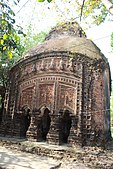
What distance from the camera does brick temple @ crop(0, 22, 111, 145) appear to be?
955 cm

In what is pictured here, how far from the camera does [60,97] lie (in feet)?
33.2

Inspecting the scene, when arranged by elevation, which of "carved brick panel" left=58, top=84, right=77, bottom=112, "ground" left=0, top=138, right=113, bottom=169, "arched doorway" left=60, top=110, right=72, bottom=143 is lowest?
"ground" left=0, top=138, right=113, bottom=169

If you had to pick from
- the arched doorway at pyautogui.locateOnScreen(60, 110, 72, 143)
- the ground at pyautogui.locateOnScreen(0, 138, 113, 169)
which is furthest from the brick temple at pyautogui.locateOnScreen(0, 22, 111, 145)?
the ground at pyautogui.locateOnScreen(0, 138, 113, 169)

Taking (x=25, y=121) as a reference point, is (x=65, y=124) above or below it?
below

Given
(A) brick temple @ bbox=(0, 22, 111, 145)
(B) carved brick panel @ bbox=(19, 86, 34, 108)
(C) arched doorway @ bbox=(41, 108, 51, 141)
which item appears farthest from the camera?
(C) arched doorway @ bbox=(41, 108, 51, 141)

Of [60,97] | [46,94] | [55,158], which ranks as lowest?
[55,158]


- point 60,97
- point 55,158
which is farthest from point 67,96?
point 55,158

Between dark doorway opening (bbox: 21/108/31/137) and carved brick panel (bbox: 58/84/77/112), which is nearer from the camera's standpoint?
carved brick panel (bbox: 58/84/77/112)

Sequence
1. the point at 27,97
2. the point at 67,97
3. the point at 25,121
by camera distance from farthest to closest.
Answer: the point at 25,121
the point at 27,97
the point at 67,97

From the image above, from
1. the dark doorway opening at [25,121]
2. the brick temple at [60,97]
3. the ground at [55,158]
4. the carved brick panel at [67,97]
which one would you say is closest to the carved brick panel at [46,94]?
the brick temple at [60,97]

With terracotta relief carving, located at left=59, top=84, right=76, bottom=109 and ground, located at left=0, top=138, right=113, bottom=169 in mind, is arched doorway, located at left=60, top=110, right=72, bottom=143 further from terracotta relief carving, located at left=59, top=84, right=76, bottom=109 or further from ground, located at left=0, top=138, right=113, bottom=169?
ground, located at left=0, top=138, right=113, bottom=169

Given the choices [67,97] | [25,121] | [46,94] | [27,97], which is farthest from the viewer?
[25,121]

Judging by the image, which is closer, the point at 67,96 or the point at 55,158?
the point at 55,158

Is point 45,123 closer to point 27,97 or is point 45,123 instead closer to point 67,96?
point 27,97
